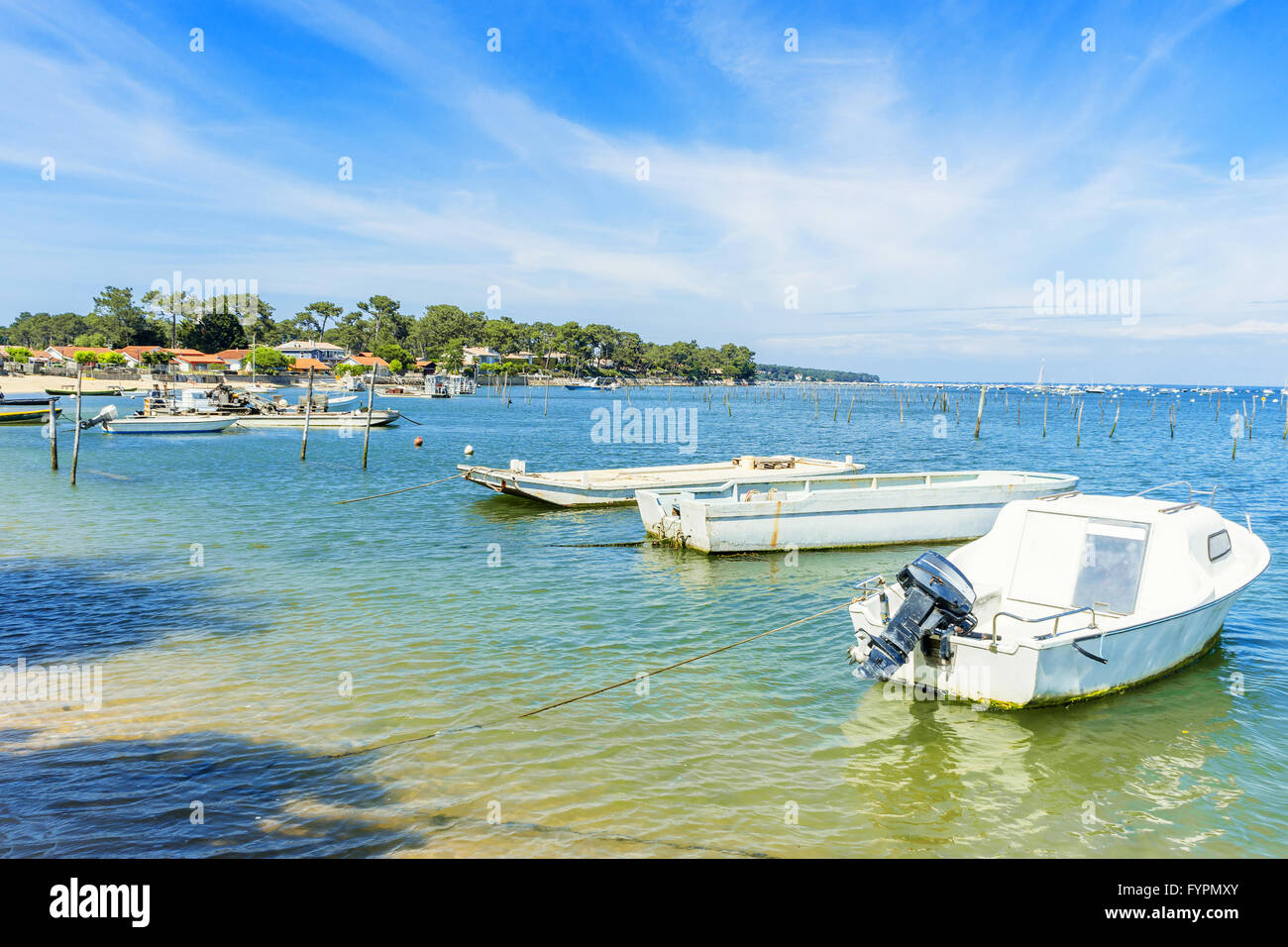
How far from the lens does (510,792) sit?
8.06m

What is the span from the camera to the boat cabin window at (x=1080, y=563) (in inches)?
446

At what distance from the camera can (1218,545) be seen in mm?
12281

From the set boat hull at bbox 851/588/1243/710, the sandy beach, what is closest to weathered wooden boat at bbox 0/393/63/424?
the sandy beach

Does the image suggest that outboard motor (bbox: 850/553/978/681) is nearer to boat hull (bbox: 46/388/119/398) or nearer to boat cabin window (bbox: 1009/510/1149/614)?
boat cabin window (bbox: 1009/510/1149/614)

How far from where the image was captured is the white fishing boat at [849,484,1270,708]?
9.82 meters

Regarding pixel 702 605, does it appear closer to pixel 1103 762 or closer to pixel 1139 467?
pixel 1103 762

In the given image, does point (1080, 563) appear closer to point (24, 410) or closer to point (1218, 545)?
point (1218, 545)

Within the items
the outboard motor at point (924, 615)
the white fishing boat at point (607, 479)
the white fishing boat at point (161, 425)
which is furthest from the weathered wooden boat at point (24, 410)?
the outboard motor at point (924, 615)

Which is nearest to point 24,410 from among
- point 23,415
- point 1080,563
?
point 23,415

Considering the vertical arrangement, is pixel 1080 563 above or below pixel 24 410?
below

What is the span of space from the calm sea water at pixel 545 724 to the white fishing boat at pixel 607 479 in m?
5.24

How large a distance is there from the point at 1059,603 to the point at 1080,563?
76cm

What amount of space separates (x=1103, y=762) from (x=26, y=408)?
3334 inches

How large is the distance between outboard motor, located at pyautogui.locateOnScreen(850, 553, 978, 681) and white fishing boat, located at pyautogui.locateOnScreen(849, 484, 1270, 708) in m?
0.01
